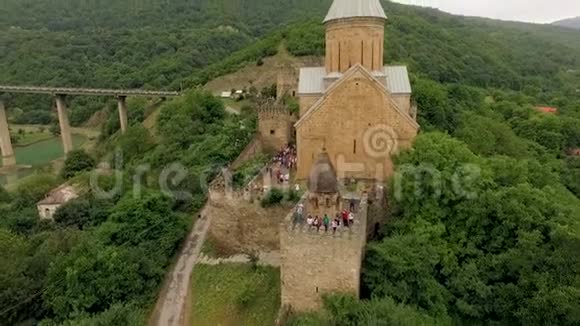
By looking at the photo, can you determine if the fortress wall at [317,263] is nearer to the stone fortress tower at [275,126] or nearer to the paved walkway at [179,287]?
the paved walkway at [179,287]

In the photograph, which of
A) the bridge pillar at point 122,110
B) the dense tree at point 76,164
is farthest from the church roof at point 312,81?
the bridge pillar at point 122,110

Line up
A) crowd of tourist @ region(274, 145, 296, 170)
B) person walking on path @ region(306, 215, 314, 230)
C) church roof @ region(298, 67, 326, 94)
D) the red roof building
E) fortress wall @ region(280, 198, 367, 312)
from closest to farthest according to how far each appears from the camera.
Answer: fortress wall @ region(280, 198, 367, 312) < person walking on path @ region(306, 215, 314, 230) < church roof @ region(298, 67, 326, 94) < crowd of tourist @ region(274, 145, 296, 170) < the red roof building

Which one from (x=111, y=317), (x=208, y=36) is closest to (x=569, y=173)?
(x=111, y=317)

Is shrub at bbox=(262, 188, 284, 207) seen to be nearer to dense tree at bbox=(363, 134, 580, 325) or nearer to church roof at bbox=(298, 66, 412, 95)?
dense tree at bbox=(363, 134, 580, 325)

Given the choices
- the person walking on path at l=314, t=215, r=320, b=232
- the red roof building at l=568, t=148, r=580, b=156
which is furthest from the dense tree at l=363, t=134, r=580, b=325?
the red roof building at l=568, t=148, r=580, b=156

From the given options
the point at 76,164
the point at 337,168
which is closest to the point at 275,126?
the point at 337,168

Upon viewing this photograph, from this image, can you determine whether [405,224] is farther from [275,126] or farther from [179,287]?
[275,126]

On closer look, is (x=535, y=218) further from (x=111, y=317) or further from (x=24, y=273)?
(x=24, y=273)
